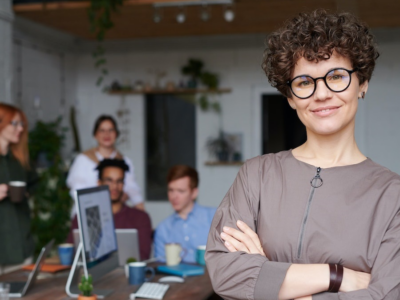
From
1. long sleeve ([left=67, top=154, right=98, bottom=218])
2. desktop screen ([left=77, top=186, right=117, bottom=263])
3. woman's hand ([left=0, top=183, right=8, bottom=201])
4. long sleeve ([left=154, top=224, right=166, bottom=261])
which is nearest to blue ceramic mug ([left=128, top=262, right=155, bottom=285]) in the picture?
desktop screen ([left=77, top=186, right=117, bottom=263])

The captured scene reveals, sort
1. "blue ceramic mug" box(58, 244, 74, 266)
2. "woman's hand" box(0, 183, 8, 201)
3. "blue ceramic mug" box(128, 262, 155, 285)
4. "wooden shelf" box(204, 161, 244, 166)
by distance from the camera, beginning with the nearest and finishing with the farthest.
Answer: "blue ceramic mug" box(128, 262, 155, 285) → "blue ceramic mug" box(58, 244, 74, 266) → "woman's hand" box(0, 183, 8, 201) → "wooden shelf" box(204, 161, 244, 166)

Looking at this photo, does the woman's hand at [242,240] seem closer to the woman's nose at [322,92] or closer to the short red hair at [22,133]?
the woman's nose at [322,92]

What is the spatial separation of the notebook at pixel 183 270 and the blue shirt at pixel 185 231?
47 cm

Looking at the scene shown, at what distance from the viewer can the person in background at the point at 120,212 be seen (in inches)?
125

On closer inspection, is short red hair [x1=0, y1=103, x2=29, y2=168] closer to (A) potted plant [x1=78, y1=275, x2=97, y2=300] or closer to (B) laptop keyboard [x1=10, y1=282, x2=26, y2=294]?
(B) laptop keyboard [x1=10, y1=282, x2=26, y2=294]

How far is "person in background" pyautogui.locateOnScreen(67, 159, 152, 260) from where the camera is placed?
3176mm

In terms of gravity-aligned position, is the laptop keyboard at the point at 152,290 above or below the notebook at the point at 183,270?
above

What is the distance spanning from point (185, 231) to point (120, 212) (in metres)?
0.44

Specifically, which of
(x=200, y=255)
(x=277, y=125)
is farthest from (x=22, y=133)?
(x=277, y=125)

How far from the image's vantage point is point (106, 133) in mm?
3938

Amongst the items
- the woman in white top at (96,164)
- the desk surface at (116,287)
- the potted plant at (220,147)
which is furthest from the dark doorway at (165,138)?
the desk surface at (116,287)

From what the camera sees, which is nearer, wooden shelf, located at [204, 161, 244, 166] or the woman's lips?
the woman's lips

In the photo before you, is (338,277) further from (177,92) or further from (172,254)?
(177,92)

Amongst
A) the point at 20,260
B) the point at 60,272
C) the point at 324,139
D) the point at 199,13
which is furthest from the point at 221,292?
the point at 199,13
